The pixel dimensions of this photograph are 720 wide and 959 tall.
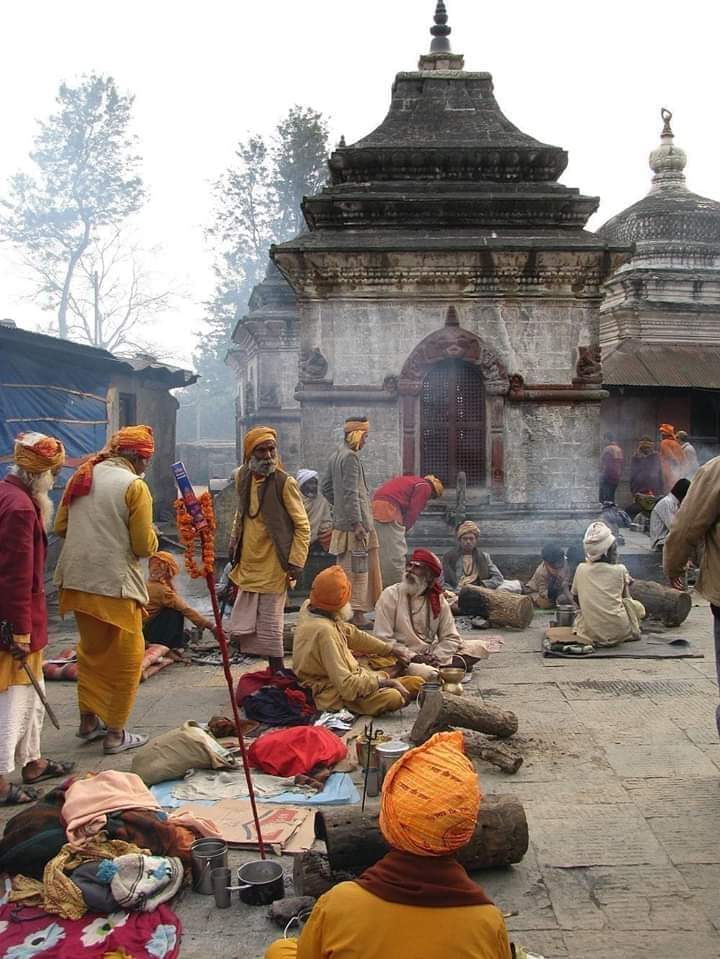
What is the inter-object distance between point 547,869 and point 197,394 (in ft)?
156

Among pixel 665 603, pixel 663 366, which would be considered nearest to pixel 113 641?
pixel 665 603

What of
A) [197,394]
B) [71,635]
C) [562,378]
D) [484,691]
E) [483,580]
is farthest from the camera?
[197,394]

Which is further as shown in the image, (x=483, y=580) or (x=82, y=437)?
(x=82, y=437)

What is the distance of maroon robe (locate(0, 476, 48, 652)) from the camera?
500 centimetres

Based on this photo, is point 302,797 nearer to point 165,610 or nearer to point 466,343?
point 165,610

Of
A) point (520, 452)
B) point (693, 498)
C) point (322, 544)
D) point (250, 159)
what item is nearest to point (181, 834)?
point (693, 498)

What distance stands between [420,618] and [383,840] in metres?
3.50

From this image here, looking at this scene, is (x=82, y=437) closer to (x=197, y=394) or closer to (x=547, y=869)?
(x=547, y=869)

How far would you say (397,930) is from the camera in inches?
86.5

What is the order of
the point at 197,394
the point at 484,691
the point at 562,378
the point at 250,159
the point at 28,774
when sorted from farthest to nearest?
the point at 197,394, the point at 250,159, the point at 562,378, the point at 484,691, the point at 28,774

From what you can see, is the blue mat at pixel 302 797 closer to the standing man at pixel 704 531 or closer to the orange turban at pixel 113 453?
the orange turban at pixel 113 453

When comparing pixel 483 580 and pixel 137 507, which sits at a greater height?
pixel 137 507

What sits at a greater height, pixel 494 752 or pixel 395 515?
pixel 395 515

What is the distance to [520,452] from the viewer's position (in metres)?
12.0
